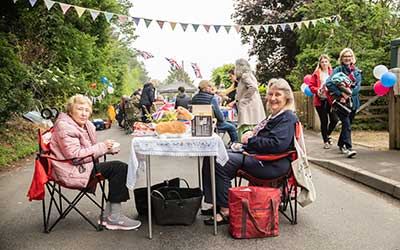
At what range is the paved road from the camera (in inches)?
146

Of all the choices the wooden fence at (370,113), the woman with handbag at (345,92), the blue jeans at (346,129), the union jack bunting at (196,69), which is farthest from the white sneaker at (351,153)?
the union jack bunting at (196,69)

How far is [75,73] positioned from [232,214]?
13.9 m

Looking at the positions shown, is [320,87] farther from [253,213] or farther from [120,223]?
[120,223]

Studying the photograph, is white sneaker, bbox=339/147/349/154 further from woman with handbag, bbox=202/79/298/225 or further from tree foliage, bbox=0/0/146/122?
tree foliage, bbox=0/0/146/122

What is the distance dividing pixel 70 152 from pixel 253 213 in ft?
5.87

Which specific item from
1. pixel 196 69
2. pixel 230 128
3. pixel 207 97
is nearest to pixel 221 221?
pixel 207 97

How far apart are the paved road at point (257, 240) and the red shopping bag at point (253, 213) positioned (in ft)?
0.27

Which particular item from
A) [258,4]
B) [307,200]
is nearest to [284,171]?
[307,200]

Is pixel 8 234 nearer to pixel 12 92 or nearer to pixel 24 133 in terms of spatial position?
pixel 12 92

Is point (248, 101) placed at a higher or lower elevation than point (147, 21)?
lower

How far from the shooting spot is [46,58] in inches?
587

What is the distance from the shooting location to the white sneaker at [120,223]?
4.17 meters

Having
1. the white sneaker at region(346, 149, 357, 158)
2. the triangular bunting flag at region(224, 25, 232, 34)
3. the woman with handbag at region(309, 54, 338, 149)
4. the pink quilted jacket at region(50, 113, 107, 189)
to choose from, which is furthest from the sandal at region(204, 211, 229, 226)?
the triangular bunting flag at region(224, 25, 232, 34)

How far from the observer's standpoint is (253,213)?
382 cm
